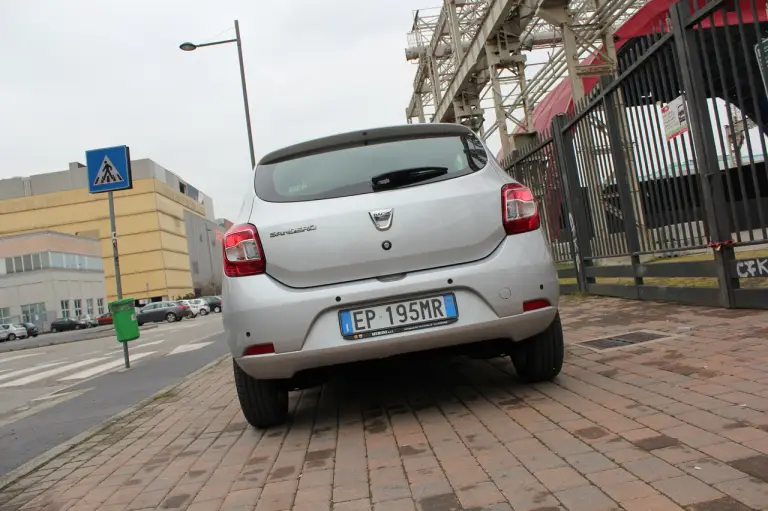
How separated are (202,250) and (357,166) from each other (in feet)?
367

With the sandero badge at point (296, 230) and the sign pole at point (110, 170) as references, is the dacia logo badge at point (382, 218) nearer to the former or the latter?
the sandero badge at point (296, 230)

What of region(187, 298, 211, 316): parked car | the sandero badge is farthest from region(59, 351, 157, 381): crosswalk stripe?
region(187, 298, 211, 316): parked car

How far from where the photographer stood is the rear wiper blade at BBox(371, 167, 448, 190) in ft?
12.0

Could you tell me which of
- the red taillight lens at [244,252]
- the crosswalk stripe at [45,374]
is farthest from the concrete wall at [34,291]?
the red taillight lens at [244,252]

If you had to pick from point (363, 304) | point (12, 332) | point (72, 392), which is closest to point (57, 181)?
point (12, 332)

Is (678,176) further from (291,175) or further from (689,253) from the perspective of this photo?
(291,175)

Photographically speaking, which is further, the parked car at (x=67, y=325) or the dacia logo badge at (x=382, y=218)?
the parked car at (x=67, y=325)

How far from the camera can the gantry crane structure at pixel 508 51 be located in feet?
58.0

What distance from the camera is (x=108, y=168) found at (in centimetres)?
994

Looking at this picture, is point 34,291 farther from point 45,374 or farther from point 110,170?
point 110,170

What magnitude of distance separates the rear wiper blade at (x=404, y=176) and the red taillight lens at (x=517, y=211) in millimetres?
392

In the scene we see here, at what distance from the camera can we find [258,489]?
114 inches

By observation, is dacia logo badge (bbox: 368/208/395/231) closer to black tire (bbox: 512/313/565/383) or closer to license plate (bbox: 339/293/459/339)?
license plate (bbox: 339/293/459/339)

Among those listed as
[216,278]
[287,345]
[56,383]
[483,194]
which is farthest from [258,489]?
[216,278]
